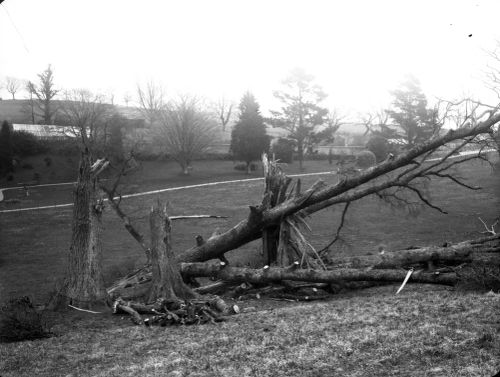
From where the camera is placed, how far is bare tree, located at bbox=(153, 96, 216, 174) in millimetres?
12867

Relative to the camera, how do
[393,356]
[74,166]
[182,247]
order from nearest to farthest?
[393,356] < [74,166] < [182,247]

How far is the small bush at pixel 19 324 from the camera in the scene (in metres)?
6.70

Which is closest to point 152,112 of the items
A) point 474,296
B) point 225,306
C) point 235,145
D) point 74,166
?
point 74,166

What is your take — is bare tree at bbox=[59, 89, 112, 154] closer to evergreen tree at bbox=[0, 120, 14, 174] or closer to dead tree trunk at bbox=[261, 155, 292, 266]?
evergreen tree at bbox=[0, 120, 14, 174]

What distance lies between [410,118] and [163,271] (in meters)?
8.11

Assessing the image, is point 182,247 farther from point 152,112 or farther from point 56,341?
point 56,341

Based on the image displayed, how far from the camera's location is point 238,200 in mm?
19500

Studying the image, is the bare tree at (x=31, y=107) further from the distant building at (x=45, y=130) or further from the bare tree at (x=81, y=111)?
the bare tree at (x=81, y=111)

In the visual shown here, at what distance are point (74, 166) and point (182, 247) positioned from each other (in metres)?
7.50

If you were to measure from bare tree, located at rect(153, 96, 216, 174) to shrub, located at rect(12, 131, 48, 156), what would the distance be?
3.96m

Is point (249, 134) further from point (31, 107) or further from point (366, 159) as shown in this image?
point (31, 107)

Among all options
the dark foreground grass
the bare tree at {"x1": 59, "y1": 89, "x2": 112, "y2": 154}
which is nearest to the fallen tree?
the dark foreground grass

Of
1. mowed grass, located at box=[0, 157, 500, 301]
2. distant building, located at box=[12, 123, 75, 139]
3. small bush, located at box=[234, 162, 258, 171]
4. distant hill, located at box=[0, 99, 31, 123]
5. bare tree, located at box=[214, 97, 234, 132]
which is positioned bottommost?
mowed grass, located at box=[0, 157, 500, 301]

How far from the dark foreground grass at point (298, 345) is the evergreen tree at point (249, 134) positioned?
8473 mm
